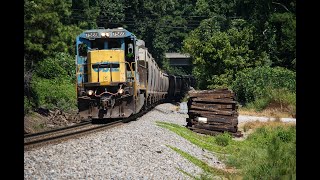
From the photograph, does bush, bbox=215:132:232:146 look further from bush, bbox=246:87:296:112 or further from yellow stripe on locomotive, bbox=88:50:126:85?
bush, bbox=246:87:296:112

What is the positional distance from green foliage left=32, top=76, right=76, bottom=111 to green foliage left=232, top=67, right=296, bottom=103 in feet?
41.8

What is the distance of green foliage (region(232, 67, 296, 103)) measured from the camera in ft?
105

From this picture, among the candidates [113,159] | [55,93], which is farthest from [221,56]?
[113,159]

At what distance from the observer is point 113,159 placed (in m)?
8.95

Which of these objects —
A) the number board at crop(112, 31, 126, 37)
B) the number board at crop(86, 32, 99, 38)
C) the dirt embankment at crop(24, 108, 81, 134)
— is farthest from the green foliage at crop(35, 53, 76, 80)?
the number board at crop(112, 31, 126, 37)

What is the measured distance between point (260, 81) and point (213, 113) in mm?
15371

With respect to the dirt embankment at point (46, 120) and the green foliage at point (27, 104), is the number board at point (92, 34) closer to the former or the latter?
the dirt embankment at point (46, 120)

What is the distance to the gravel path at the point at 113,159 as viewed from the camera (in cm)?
768

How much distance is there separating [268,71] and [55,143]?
992 inches

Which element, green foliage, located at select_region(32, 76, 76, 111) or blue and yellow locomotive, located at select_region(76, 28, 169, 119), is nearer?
blue and yellow locomotive, located at select_region(76, 28, 169, 119)

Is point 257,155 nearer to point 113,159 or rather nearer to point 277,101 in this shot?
point 113,159

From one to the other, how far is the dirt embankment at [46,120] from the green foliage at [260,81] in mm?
15003
